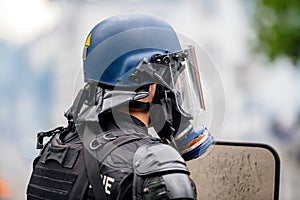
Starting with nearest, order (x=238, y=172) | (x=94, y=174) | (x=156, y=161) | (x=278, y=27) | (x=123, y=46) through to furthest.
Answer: (x=156, y=161) < (x=94, y=174) < (x=123, y=46) < (x=238, y=172) < (x=278, y=27)

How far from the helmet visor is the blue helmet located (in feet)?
0.18

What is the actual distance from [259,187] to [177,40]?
607 mm

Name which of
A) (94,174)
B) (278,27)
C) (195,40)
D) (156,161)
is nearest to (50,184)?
(94,174)

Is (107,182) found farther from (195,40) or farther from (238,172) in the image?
(195,40)

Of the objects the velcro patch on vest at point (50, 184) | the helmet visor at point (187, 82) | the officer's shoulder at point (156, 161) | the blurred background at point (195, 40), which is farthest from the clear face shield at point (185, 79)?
the blurred background at point (195, 40)

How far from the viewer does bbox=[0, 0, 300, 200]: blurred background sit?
11.2 metres

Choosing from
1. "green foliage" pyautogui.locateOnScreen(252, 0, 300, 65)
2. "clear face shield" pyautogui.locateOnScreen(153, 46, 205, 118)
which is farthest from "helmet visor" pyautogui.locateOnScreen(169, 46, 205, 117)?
"green foliage" pyautogui.locateOnScreen(252, 0, 300, 65)

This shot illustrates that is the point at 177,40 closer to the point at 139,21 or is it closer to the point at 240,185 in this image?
the point at 139,21

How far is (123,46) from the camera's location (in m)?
2.58

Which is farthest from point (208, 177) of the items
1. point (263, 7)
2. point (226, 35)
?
point (226, 35)

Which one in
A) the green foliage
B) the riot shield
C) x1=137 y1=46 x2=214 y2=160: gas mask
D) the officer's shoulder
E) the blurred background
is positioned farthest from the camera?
the green foliage

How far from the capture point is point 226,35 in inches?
775

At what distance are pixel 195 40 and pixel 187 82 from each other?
6.03 metres

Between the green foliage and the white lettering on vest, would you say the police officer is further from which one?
the green foliage
